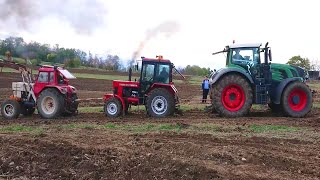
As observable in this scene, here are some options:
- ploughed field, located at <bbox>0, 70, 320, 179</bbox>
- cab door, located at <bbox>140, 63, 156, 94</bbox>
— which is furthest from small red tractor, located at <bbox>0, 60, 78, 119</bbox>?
ploughed field, located at <bbox>0, 70, 320, 179</bbox>

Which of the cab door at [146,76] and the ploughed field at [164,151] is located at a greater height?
the cab door at [146,76]

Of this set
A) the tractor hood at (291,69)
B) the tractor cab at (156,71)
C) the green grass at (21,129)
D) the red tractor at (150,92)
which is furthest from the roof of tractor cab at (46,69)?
the tractor hood at (291,69)

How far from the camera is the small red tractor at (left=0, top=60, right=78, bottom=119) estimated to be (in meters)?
14.9

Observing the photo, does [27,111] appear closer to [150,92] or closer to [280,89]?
[150,92]

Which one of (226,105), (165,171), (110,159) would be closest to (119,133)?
(110,159)

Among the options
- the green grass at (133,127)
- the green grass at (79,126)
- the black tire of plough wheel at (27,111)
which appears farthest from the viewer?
the black tire of plough wheel at (27,111)

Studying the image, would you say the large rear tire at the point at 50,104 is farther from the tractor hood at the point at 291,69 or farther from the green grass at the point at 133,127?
the tractor hood at the point at 291,69

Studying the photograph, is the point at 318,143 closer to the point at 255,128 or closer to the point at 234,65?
the point at 255,128

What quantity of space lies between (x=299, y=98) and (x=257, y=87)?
149 cm

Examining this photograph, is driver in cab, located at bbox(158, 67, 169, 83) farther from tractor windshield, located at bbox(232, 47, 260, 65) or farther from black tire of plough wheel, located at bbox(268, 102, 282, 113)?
black tire of plough wheel, located at bbox(268, 102, 282, 113)

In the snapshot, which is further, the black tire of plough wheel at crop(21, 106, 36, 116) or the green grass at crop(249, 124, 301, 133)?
the black tire of plough wheel at crop(21, 106, 36, 116)

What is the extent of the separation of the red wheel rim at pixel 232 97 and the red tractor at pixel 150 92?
1.71 metres

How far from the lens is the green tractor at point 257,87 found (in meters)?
14.2

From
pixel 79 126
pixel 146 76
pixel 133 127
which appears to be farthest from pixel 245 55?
pixel 79 126
